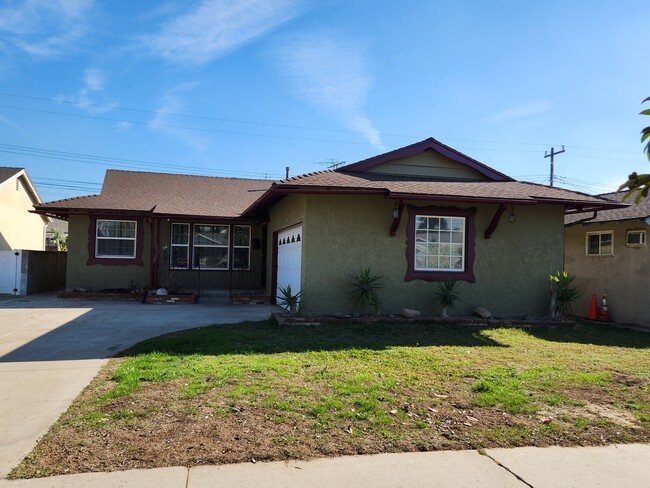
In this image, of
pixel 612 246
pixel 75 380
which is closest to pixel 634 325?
pixel 612 246

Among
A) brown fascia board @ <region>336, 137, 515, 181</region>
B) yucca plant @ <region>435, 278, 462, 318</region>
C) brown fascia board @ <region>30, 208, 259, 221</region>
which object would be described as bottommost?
yucca plant @ <region>435, 278, 462, 318</region>

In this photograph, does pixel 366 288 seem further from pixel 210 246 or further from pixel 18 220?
pixel 18 220

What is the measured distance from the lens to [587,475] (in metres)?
3.67

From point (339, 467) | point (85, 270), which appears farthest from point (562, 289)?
point (85, 270)

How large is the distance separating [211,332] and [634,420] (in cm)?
664

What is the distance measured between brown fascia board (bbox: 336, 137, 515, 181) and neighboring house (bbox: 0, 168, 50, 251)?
14.8 meters

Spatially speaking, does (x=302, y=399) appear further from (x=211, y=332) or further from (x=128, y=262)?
(x=128, y=262)

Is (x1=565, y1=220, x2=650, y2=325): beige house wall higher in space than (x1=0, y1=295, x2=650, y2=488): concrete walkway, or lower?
higher

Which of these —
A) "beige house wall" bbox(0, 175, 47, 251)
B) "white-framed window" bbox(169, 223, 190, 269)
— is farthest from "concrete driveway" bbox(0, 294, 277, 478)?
"beige house wall" bbox(0, 175, 47, 251)

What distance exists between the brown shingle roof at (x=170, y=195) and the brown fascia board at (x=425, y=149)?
6.23 m

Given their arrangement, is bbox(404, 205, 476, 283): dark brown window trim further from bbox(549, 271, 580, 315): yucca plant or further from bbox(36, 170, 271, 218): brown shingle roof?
bbox(36, 170, 271, 218): brown shingle roof

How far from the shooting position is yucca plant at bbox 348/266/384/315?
10.2 metres

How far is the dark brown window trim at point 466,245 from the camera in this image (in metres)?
10.9

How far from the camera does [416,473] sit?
11.9 feet
